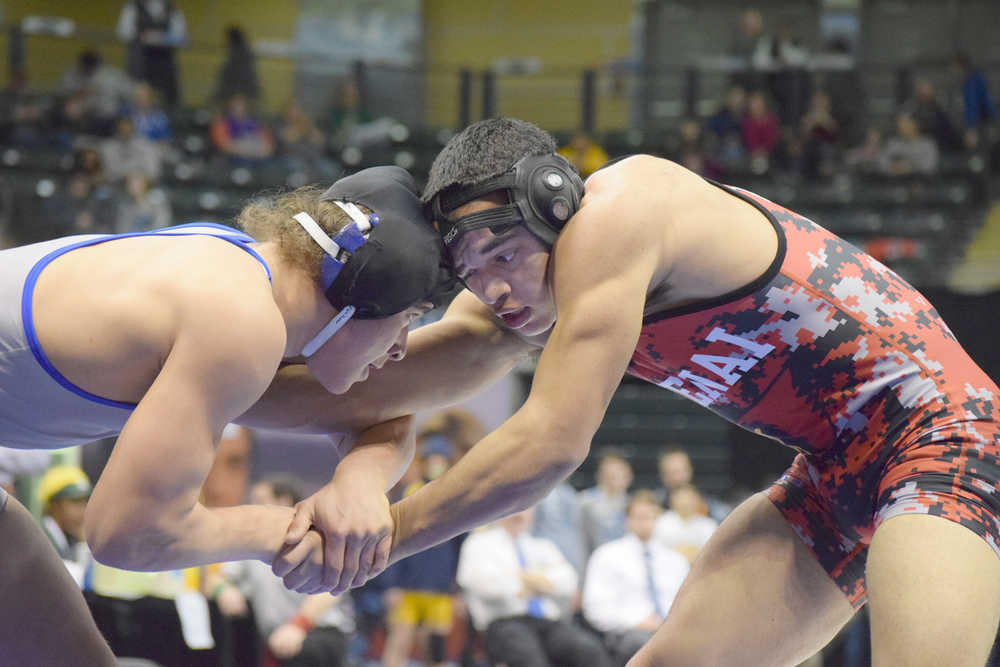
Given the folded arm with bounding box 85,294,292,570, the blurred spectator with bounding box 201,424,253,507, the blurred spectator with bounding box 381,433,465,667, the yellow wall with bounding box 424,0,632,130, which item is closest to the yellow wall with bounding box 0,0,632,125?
the yellow wall with bounding box 424,0,632,130

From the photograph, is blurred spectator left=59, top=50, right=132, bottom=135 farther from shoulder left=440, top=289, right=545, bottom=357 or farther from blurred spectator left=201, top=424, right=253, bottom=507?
shoulder left=440, top=289, right=545, bottom=357

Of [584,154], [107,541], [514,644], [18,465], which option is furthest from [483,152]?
[584,154]

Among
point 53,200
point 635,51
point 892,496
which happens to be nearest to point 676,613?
point 892,496

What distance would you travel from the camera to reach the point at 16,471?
538 centimetres

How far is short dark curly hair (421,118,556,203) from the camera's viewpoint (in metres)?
2.66

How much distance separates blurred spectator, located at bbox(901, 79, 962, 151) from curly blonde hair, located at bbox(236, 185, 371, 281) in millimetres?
9892

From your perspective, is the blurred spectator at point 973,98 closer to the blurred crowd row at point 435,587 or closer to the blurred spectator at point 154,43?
the blurred crowd row at point 435,587

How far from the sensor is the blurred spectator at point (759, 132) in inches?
469

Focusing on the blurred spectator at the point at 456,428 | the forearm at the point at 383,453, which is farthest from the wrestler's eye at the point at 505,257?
the blurred spectator at the point at 456,428

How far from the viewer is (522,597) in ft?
20.2

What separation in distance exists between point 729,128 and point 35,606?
33.4ft

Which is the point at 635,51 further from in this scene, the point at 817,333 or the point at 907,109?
the point at 817,333

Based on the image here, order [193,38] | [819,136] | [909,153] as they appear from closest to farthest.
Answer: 1. [909,153]
2. [819,136]
3. [193,38]

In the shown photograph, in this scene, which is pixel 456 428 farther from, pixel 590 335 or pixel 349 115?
pixel 349 115
